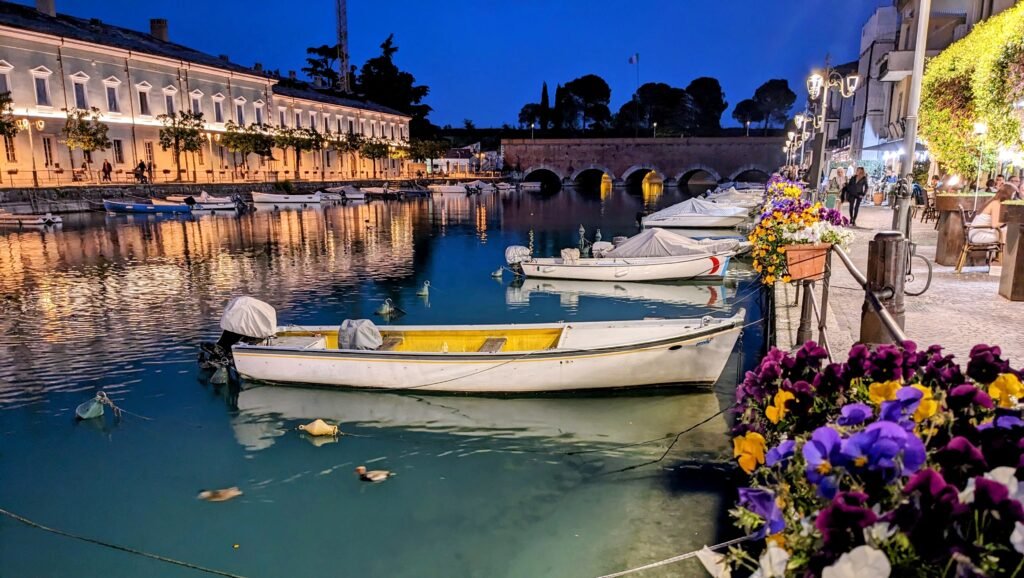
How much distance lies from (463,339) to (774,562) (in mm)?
9217

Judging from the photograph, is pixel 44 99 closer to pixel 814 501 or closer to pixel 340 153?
pixel 340 153

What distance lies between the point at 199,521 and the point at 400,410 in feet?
11.2

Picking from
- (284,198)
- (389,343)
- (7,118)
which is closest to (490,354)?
(389,343)

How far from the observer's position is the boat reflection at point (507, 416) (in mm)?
8859

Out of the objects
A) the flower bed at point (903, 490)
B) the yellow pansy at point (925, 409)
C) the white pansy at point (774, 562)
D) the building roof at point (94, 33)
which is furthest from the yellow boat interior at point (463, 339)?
the building roof at point (94, 33)

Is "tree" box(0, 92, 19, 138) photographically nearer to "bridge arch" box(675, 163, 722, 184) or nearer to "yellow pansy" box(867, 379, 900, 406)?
"yellow pansy" box(867, 379, 900, 406)

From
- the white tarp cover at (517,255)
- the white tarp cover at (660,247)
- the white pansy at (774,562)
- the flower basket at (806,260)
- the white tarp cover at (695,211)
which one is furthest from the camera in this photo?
the white tarp cover at (695,211)

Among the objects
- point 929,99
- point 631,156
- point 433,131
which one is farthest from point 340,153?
point 929,99

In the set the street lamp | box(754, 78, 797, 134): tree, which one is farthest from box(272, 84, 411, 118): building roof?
box(754, 78, 797, 134): tree

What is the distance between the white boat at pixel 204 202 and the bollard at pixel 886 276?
152ft

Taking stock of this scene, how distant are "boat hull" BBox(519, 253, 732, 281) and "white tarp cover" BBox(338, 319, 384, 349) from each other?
974cm

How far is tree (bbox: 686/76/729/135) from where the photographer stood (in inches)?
4707

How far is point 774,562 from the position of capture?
200cm

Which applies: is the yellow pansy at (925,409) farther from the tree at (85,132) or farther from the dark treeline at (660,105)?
the dark treeline at (660,105)
